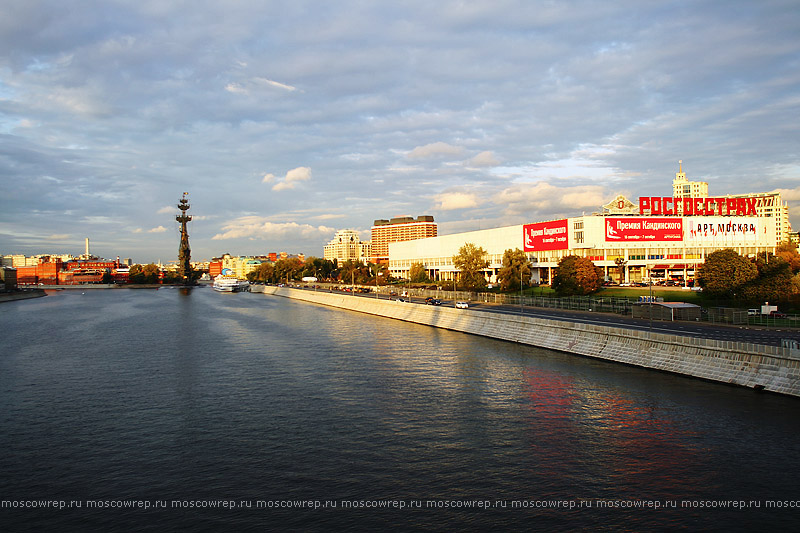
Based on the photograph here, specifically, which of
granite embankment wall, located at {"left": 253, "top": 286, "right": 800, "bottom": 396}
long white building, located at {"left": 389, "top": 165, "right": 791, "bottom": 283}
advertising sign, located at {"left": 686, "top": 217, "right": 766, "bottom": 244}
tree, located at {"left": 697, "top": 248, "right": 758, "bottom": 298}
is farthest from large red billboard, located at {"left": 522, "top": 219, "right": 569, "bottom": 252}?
granite embankment wall, located at {"left": 253, "top": 286, "right": 800, "bottom": 396}

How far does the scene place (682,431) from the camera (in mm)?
30422

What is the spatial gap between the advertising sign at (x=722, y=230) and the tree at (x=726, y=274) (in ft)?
191

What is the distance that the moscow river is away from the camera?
21.6 meters

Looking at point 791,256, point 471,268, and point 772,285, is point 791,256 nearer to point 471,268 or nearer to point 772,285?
point 772,285

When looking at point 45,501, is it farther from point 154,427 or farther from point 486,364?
point 486,364

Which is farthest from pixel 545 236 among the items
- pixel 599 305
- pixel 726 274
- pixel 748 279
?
pixel 748 279

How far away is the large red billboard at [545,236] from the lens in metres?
134

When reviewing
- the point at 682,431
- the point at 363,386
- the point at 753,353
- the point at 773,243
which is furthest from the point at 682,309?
the point at 773,243

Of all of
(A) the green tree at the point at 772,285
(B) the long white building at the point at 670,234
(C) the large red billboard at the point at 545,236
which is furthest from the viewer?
(C) the large red billboard at the point at 545,236

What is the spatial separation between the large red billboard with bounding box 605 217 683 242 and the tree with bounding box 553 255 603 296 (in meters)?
31.4

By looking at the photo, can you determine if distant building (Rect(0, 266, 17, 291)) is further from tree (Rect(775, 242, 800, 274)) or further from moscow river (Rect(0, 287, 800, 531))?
tree (Rect(775, 242, 800, 274))

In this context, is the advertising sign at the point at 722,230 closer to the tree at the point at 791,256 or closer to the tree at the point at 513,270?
the tree at the point at 791,256

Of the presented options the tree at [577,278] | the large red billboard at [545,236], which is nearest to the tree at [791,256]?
the tree at [577,278]

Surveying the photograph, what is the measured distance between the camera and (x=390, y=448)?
28.2 meters
